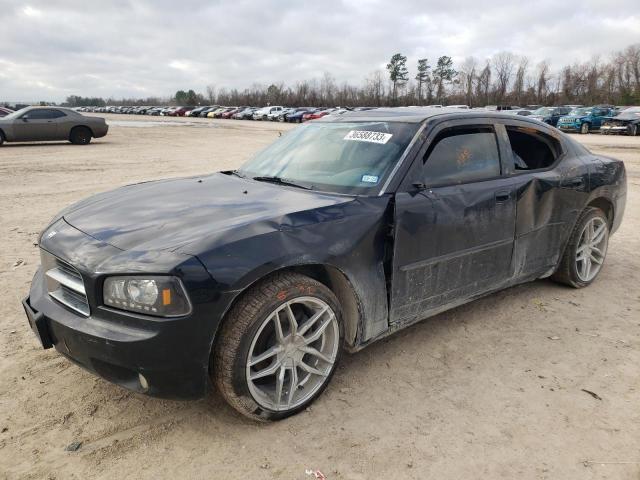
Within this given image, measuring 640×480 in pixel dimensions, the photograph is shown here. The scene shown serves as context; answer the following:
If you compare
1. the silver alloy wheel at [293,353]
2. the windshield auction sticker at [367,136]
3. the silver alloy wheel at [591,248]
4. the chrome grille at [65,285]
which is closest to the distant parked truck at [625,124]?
the silver alloy wheel at [591,248]

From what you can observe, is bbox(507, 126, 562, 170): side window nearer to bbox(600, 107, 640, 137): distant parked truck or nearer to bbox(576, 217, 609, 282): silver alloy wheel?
bbox(576, 217, 609, 282): silver alloy wheel

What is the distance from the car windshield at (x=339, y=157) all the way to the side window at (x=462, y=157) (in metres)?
0.22

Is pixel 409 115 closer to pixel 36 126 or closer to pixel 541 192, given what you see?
pixel 541 192

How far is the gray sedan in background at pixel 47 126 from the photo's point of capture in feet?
57.9

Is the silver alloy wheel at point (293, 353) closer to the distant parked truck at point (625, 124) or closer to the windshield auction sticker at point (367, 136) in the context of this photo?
the windshield auction sticker at point (367, 136)

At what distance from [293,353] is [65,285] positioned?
1239 mm

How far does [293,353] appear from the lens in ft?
9.02

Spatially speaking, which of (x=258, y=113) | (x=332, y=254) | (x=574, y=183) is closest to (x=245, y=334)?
(x=332, y=254)

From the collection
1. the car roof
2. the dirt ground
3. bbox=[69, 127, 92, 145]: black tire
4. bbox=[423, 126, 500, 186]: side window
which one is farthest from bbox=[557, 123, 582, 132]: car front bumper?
bbox=[423, 126, 500, 186]: side window

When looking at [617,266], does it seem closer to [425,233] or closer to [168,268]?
[425,233]

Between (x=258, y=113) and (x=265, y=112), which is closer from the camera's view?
(x=265, y=112)

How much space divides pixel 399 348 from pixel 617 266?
322cm

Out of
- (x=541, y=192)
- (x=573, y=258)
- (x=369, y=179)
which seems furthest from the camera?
(x=573, y=258)

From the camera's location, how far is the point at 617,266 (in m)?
5.38
